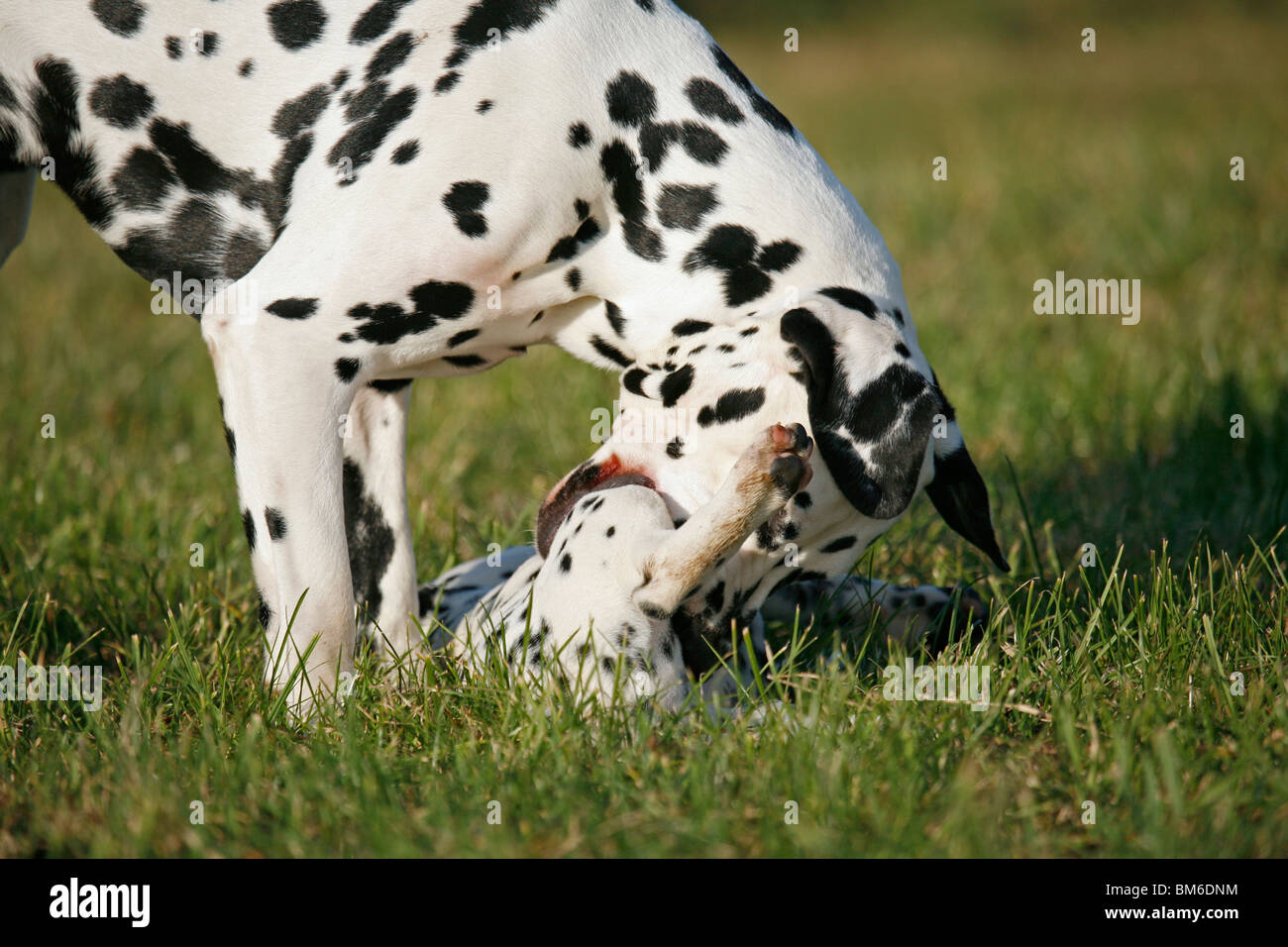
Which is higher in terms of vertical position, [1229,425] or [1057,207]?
[1057,207]

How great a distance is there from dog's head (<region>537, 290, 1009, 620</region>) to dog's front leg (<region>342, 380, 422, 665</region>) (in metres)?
0.55

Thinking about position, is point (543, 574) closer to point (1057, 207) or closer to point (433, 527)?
point (433, 527)

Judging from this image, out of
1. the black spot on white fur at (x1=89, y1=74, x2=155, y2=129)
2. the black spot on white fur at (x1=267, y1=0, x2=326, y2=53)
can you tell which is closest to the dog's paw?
the black spot on white fur at (x1=267, y1=0, x2=326, y2=53)

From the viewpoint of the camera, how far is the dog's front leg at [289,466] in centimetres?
309

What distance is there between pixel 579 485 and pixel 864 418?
840 millimetres

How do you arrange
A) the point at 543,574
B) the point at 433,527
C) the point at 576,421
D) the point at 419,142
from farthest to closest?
the point at 576,421 < the point at 433,527 < the point at 543,574 < the point at 419,142

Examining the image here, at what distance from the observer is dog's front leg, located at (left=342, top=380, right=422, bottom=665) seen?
3.67 meters

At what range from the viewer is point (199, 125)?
132 inches

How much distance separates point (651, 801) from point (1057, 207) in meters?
7.34

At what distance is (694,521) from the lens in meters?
2.95

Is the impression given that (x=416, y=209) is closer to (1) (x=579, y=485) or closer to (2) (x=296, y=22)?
(2) (x=296, y=22)

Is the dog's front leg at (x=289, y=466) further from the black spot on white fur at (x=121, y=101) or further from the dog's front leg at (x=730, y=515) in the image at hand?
the dog's front leg at (x=730, y=515)

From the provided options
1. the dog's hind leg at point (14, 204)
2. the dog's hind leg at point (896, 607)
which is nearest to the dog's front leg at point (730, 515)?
the dog's hind leg at point (896, 607)

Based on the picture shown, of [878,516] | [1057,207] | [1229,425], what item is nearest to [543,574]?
[878,516]
